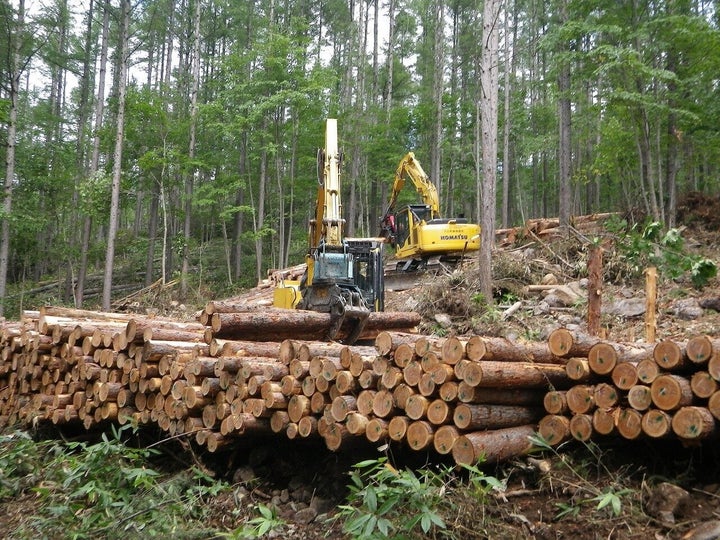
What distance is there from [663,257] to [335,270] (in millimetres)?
6500

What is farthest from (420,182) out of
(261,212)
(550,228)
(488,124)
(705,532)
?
(705,532)

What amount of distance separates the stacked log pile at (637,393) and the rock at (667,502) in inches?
13.1

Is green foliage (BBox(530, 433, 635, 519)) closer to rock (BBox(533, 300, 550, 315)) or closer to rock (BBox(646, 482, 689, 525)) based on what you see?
rock (BBox(646, 482, 689, 525))

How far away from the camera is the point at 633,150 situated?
1786 cm

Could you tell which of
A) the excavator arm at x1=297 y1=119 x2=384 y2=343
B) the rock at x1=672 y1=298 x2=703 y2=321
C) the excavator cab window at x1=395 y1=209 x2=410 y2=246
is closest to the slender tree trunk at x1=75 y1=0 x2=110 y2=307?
the excavator cab window at x1=395 y1=209 x2=410 y2=246

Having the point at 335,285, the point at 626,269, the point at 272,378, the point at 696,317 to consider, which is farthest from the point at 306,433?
the point at 626,269

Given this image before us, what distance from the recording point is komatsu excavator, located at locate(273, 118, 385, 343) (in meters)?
9.27

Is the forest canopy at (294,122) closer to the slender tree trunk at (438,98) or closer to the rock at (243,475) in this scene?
the slender tree trunk at (438,98)

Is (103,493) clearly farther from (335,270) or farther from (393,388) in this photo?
(335,270)

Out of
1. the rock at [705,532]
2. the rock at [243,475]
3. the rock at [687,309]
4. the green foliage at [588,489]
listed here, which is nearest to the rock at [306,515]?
the rock at [243,475]

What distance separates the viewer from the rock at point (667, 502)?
382 cm

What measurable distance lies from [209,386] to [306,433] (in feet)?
4.14

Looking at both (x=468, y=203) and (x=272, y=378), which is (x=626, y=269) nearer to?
(x=272, y=378)

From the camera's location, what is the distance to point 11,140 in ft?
58.0
